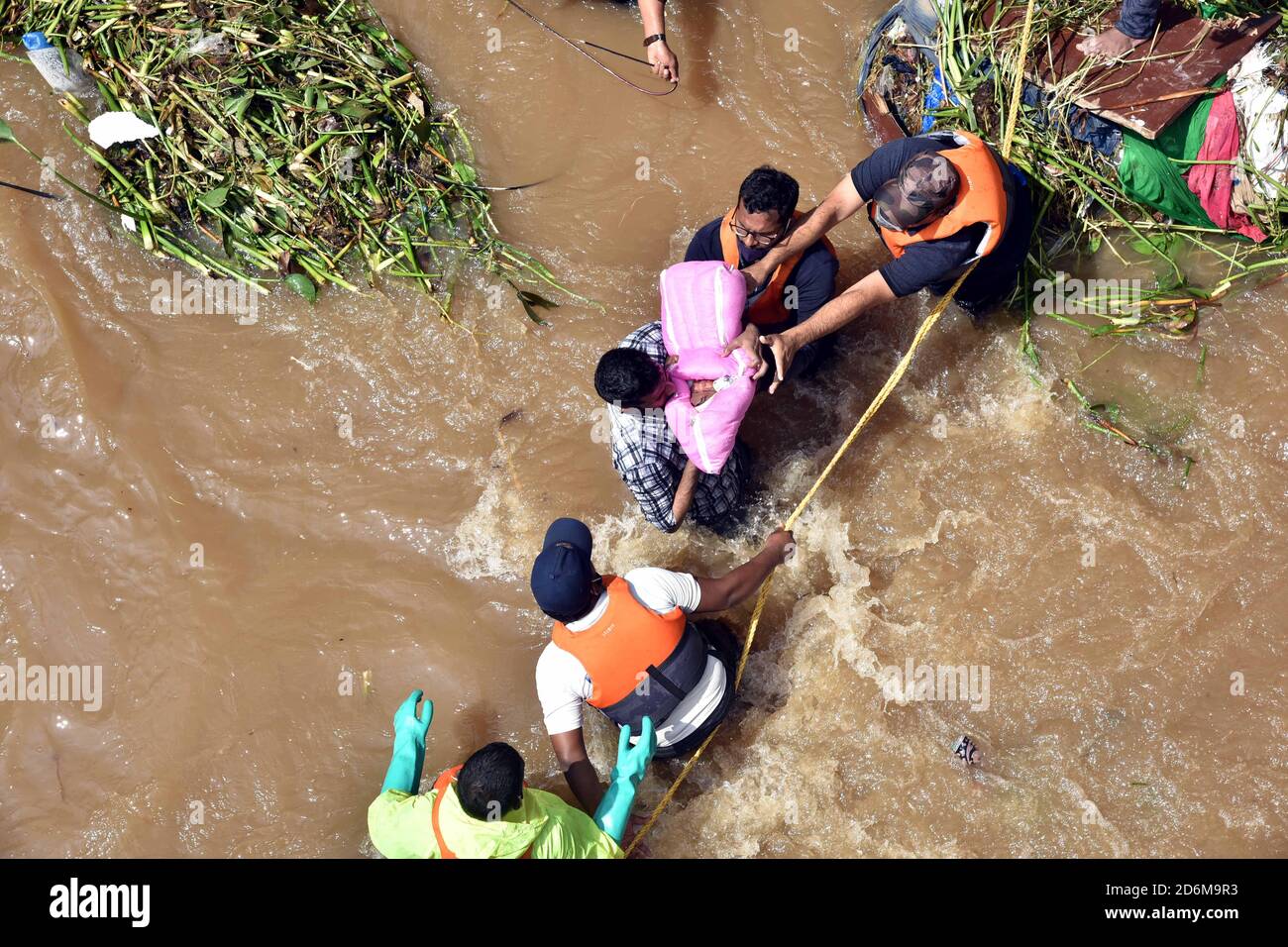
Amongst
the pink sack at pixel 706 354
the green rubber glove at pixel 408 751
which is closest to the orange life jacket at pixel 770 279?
the pink sack at pixel 706 354

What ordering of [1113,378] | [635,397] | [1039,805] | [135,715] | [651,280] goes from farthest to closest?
[651,280]
[1113,378]
[135,715]
[1039,805]
[635,397]

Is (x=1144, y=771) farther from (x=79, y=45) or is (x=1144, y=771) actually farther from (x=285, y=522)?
(x=79, y=45)

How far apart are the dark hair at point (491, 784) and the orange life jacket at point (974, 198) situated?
258 centimetres

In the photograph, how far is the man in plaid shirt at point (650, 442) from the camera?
3186 millimetres

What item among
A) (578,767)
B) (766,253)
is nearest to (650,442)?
(766,253)

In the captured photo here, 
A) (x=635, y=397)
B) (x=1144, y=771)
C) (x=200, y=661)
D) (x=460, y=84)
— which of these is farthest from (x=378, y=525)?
(x=1144, y=771)

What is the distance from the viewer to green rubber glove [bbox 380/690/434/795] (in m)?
3.59

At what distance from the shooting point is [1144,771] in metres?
3.90

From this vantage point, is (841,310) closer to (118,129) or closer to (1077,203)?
(1077,203)

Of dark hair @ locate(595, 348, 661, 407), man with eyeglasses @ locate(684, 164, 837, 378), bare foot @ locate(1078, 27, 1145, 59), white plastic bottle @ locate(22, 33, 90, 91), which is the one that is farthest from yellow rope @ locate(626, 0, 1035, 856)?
white plastic bottle @ locate(22, 33, 90, 91)

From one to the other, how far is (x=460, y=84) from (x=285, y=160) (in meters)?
1.07

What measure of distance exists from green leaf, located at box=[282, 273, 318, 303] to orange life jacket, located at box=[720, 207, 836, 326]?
227cm

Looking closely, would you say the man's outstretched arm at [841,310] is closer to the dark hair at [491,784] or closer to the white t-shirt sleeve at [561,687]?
the white t-shirt sleeve at [561,687]

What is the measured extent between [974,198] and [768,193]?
33.5 inches
